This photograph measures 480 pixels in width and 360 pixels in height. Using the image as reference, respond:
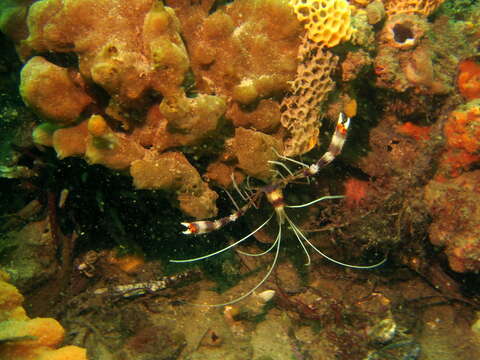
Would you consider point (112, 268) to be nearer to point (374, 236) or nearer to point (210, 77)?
point (210, 77)

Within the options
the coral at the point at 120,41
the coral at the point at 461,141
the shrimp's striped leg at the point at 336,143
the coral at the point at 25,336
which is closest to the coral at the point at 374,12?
the shrimp's striped leg at the point at 336,143

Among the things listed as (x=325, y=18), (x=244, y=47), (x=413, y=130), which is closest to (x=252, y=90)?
(x=244, y=47)

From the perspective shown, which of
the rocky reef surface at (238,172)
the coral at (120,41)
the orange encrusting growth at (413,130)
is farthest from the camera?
the orange encrusting growth at (413,130)

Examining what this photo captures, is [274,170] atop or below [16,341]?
atop

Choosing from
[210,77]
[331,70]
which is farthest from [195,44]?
[331,70]

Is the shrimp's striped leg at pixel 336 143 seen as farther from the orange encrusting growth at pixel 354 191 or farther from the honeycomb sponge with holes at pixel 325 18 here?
the orange encrusting growth at pixel 354 191

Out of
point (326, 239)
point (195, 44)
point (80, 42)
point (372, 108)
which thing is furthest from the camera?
point (326, 239)
